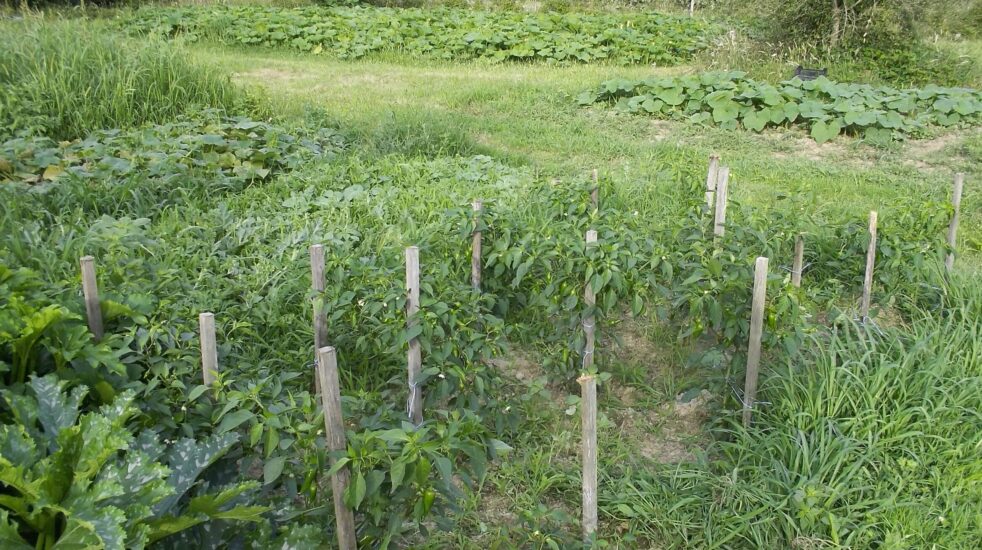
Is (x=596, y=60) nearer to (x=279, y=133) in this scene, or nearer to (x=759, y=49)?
(x=759, y=49)

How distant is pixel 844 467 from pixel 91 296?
10.1 ft

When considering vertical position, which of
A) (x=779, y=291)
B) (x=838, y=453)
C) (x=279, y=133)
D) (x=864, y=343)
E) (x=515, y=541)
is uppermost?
(x=279, y=133)

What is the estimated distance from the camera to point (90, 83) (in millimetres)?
6211

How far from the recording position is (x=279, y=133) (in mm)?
6113

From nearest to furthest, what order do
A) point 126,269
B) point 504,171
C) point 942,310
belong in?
point 126,269, point 942,310, point 504,171

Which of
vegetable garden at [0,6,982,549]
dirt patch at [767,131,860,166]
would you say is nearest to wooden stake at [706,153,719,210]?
vegetable garden at [0,6,982,549]

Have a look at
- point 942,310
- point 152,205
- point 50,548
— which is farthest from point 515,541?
point 152,205

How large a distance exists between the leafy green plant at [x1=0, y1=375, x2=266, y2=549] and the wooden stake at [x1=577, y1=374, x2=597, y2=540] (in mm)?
1176

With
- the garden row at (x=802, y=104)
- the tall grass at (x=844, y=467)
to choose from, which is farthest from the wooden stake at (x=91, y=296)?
the garden row at (x=802, y=104)

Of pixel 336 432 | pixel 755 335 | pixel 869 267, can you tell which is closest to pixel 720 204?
pixel 869 267

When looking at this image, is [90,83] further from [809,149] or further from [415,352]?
[809,149]

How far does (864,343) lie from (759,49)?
30.8ft

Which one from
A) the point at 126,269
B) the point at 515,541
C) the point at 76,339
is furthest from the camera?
the point at 126,269

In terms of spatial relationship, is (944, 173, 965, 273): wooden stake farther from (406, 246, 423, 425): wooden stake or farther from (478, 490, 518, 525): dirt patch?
(406, 246, 423, 425): wooden stake
